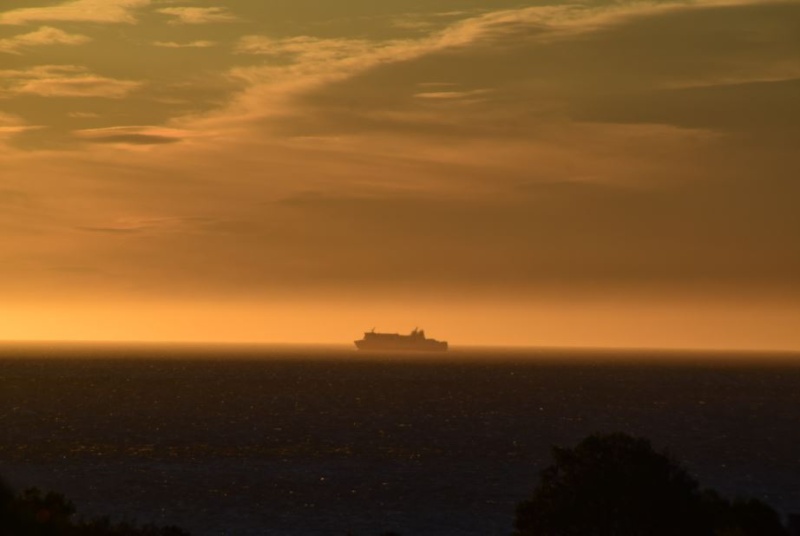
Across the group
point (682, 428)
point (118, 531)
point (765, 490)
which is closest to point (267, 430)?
point (682, 428)

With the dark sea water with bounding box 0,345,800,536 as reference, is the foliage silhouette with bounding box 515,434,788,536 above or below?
above

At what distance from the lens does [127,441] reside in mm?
125250

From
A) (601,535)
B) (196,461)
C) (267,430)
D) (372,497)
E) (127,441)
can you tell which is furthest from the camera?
(267,430)

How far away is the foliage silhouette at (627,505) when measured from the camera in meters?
38.1

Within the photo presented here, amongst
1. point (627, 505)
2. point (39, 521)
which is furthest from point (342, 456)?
point (39, 521)

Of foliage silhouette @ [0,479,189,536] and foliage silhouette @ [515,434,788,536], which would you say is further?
foliage silhouette @ [515,434,788,536]

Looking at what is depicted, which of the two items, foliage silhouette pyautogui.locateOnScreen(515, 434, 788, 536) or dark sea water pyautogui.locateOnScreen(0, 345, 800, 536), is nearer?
foliage silhouette pyautogui.locateOnScreen(515, 434, 788, 536)

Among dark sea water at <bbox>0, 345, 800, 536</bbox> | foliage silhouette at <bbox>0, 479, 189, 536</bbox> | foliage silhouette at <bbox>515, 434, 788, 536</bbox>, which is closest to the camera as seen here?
foliage silhouette at <bbox>0, 479, 189, 536</bbox>

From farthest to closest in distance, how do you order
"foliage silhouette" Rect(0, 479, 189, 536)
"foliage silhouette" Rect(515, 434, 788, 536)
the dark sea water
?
the dark sea water → "foliage silhouette" Rect(515, 434, 788, 536) → "foliage silhouette" Rect(0, 479, 189, 536)

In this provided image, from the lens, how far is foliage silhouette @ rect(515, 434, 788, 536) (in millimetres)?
38094

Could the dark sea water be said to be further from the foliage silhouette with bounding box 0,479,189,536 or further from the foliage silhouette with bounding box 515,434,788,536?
the foliage silhouette with bounding box 0,479,189,536

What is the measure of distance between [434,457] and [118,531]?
7536 centimetres

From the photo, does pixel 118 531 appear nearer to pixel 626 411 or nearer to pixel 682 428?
pixel 682 428

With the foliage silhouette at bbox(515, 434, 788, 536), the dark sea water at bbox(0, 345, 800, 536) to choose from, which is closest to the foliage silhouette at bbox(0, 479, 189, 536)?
the foliage silhouette at bbox(515, 434, 788, 536)
